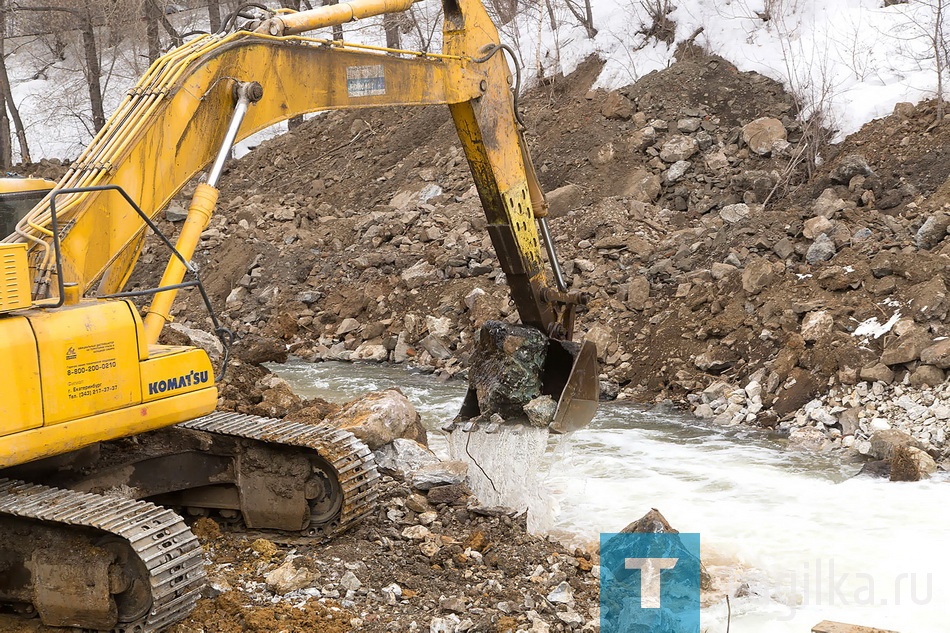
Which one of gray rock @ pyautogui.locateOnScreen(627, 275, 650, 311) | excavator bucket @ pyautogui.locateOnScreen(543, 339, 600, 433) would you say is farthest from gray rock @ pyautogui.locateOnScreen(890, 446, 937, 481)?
gray rock @ pyautogui.locateOnScreen(627, 275, 650, 311)

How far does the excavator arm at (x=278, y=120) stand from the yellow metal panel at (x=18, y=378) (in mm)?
275

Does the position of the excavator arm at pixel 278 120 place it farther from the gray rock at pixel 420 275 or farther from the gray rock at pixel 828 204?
the gray rock at pixel 420 275

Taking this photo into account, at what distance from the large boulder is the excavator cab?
3043 mm

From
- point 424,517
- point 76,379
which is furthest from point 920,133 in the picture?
point 76,379

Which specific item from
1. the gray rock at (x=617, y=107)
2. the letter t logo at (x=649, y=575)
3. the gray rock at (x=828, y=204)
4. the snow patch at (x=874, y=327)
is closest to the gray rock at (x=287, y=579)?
the letter t logo at (x=649, y=575)

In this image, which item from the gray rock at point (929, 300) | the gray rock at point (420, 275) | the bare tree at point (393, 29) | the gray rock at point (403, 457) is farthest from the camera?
the bare tree at point (393, 29)

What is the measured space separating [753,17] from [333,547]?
13309mm

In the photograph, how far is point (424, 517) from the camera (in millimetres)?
6207

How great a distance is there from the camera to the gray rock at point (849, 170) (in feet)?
39.5

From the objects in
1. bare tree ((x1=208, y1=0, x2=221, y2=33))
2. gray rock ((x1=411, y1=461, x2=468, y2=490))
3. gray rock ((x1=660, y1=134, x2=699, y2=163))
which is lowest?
gray rock ((x1=411, y1=461, x2=468, y2=490))

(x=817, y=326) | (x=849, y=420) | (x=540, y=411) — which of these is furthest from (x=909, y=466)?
(x=540, y=411)

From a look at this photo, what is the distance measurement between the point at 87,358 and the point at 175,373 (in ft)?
1.84

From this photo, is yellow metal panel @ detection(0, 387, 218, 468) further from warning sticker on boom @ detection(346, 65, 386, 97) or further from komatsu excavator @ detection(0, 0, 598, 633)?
warning sticker on boom @ detection(346, 65, 386, 97)

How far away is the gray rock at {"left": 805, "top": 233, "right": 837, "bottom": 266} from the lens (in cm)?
1055
